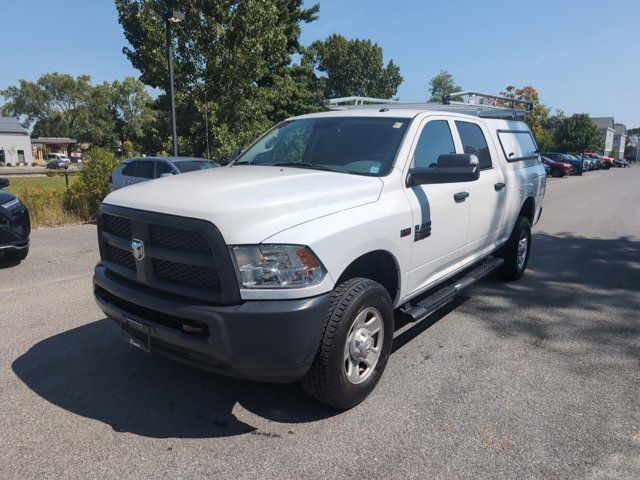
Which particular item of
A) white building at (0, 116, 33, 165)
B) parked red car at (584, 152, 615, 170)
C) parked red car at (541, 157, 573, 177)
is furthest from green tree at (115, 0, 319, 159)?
white building at (0, 116, 33, 165)

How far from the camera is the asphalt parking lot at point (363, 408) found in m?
2.64

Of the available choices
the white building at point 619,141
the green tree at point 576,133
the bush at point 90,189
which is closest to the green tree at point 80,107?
the green tree at point 576,133

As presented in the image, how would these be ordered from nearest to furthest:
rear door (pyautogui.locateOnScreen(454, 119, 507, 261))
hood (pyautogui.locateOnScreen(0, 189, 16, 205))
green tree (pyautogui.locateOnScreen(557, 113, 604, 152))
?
rear door (pyautogui.locateOnScreen(454, 119, 507, 261))
hood (pyautogui.locateOnScreen(0, 189, 16, 205))
green tree (pyautogui.locateOnScreen(557, 113, 604, 152))

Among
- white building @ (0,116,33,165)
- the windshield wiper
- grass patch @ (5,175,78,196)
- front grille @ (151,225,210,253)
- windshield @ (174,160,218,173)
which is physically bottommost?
grass patch @ (5,175,78,196)

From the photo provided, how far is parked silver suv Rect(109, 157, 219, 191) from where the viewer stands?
36.9ft

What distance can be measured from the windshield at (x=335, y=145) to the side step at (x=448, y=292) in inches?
43.5

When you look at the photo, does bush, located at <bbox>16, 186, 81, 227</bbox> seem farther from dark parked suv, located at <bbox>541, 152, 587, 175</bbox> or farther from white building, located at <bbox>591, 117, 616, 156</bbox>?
white building, located at <bbox>591, 117, 616, 156</bbox>

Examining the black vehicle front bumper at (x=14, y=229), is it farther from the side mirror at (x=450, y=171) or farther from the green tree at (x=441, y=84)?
the green tree at (x=441, y=84)

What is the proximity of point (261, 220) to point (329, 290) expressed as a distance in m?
0.55

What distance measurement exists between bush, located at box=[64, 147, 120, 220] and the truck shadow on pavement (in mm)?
7762

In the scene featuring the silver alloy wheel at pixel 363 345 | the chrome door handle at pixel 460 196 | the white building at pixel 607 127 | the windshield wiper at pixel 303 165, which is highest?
the white building at pixel 607 127

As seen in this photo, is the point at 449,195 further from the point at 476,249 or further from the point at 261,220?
the point at 261,220

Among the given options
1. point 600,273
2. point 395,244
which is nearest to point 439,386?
point 395,244

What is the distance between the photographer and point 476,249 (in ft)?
15.8
